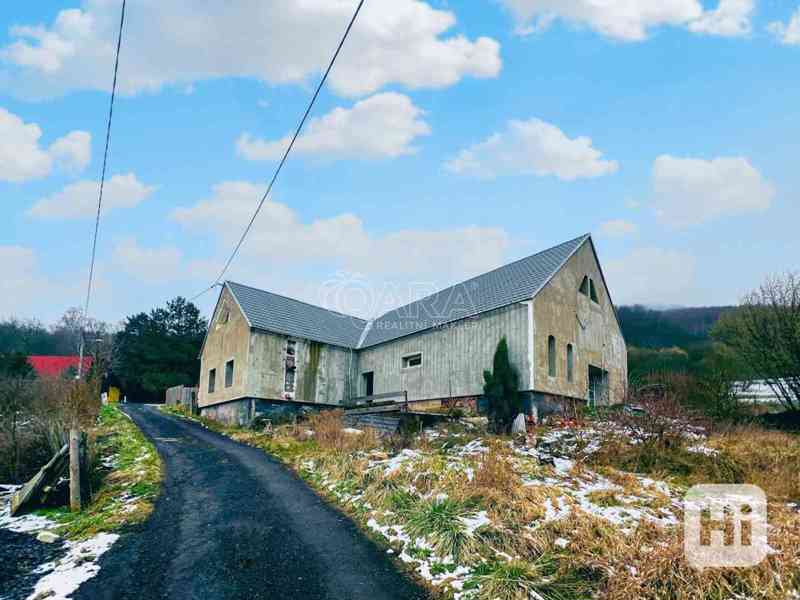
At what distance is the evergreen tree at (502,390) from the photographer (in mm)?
17969

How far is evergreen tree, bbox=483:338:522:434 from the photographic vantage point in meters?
18.0

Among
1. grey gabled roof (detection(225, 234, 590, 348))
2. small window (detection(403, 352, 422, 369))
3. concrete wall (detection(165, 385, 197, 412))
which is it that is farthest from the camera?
concrete wall (detection(165, 385, 197, 412))

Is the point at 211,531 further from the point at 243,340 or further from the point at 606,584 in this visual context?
the point at 243,340

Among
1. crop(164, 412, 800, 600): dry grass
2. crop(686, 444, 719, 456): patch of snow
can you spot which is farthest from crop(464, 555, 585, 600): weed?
crop(686, 444, 719, 456): patch of snow

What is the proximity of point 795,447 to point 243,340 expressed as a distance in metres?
19.8

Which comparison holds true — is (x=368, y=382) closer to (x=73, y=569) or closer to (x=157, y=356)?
(x=73, y=569)

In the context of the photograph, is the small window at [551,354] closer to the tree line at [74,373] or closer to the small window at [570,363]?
the small window at [570,363]

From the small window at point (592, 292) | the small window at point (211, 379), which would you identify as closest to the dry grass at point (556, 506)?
the small window at point (592, 292)

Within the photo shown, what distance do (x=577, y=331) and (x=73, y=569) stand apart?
1849 centimetres

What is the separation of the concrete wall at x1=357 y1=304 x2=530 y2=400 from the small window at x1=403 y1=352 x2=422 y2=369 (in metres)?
0.18

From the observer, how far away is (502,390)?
59.6ft

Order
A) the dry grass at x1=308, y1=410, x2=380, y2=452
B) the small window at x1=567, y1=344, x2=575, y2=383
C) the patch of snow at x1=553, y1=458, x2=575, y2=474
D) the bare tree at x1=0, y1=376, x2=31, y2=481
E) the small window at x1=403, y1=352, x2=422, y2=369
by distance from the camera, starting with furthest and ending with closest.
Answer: the small window at x1=403, y1=352, x2=422, y2=369
the small window at x1=567, y1=344, x2=575, y2=383
the dry grass at x1=308, y1=410, x2=380, y2=452
the bare tree at x1=0, y1=376, x2=31, y2=481
the patch of snow at x1=553, y1=458, x2=575, y2=474

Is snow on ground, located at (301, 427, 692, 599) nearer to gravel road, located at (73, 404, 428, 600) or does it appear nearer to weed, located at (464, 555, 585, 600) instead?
weed, located at (464, 555, 585, 600)

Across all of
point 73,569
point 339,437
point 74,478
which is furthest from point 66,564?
point 339,437
